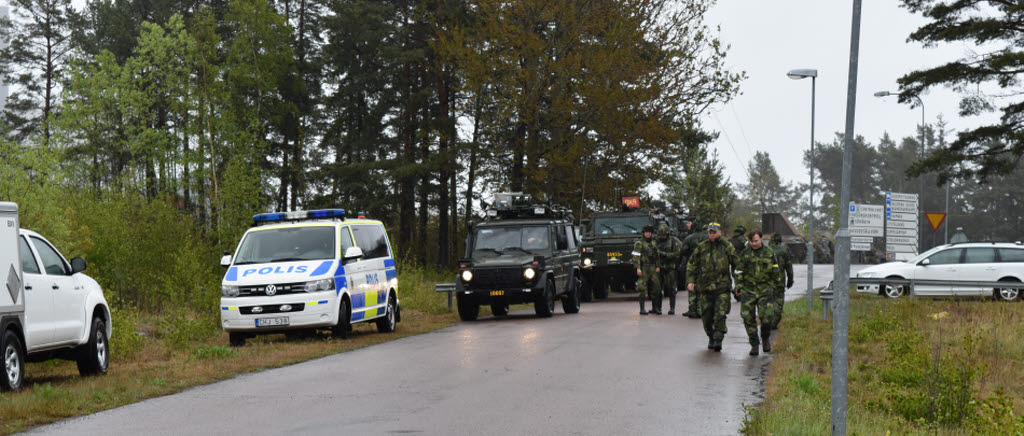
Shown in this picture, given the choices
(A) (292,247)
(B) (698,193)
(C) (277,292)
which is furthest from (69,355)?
(B) (698,193)

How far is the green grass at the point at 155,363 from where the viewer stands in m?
9.77

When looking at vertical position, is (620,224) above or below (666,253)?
above

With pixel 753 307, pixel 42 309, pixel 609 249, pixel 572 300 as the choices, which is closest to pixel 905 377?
pixel 753 307

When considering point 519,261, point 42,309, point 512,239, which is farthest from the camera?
point 512,239

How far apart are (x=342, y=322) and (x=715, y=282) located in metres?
6.06

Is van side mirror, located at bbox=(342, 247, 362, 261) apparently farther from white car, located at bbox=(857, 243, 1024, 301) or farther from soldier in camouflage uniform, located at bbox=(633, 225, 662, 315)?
white car, located at bbox=(857, 243, 1024, 301)

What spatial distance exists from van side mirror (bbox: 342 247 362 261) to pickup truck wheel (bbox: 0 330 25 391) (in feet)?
20.7

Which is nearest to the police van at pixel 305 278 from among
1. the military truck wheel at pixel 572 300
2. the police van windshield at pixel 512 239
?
the police van windshield at pixel 512 239

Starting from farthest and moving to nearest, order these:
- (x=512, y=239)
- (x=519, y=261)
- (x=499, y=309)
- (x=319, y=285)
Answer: (x=499, y=309)
(x=512, y=239)
(x=519, y=261)
(x=319, y=285)

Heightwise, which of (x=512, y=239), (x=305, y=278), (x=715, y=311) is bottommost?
(x=715, y=311)

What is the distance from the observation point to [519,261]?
69.1 feet

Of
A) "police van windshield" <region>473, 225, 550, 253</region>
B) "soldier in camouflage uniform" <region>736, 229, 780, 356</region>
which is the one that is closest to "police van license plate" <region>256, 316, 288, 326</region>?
"police van windshield" <region>473, 225, 550, 253</region>

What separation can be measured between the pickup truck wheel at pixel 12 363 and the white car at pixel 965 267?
72.3 ft

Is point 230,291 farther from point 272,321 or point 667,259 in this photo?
point 667,259
